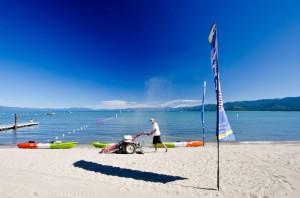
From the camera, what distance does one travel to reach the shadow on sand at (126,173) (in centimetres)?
898

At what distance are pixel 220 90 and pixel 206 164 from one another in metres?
5.32

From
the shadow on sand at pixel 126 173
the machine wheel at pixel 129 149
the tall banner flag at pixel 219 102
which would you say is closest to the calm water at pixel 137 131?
the machine wheel at pixel 129 149

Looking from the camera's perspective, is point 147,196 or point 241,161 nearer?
point 147,196

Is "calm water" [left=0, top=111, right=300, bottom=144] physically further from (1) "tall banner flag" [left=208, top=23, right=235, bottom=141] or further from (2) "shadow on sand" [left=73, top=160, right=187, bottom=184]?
(1) "tall banner flag" [left=208, top=23, right=235, bottom=141]

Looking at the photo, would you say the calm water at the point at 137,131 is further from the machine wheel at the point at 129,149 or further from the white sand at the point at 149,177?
the white sand at the point at 149,177

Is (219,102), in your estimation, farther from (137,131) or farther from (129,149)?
(137,131)


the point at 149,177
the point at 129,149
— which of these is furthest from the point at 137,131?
the point at 149,177

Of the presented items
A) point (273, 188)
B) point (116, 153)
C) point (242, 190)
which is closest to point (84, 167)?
point (116, 153)

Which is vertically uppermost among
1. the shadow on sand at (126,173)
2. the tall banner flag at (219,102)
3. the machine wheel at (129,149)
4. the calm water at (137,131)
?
the tall banner flag at (219,102)

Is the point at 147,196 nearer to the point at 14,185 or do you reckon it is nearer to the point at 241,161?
the point at 14,185

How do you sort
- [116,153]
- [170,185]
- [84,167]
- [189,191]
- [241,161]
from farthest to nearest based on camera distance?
[116,153]
[241,161]
[84,167]
[170,185]
[189,191]

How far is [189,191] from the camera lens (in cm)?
756

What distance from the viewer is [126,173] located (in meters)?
9.91

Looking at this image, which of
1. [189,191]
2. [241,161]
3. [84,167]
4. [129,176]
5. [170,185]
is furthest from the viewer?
[241,161]
